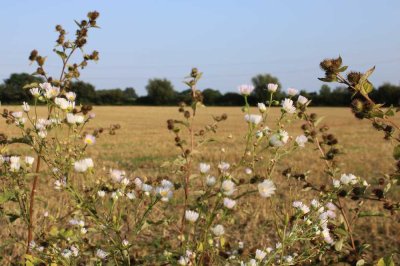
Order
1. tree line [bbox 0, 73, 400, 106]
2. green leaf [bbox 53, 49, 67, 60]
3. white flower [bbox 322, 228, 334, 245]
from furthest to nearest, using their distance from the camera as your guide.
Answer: tree line [bbox 0, 73, 400, 106], green leaf [bbox 53, 49, 67, 60], white flower [bbox 322, 228, 334, 245]

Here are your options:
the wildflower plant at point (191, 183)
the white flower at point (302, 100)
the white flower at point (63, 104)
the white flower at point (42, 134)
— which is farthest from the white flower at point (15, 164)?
the white flower at point (302, 100)

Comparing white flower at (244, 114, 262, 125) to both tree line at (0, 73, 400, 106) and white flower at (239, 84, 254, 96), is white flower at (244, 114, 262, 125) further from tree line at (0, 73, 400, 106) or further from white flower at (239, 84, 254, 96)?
tree line at (0, 73, 400, 106)

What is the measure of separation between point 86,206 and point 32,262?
0.58 m

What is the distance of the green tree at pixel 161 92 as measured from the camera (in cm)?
7570

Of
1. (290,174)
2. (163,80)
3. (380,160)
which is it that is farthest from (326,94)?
(290,174)

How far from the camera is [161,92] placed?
79.2 m

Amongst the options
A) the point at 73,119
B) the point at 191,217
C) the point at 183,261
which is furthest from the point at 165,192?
the point at 73,119

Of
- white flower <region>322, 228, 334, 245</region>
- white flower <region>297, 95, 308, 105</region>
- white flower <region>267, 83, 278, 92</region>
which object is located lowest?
white flower <region>322, 228, 334, 245</region>

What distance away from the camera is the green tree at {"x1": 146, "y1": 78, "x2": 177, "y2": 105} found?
75.7 m

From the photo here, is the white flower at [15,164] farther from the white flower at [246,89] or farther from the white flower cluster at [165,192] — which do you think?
the white flower at [246,89]

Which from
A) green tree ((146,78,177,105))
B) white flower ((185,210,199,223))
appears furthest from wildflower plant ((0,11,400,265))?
green tree ((146,78,177,105))

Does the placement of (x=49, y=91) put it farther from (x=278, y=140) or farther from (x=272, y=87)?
(x=278, y=140)

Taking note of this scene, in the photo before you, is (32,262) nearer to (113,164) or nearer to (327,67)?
(327,67)

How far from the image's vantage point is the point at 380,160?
535 inches
